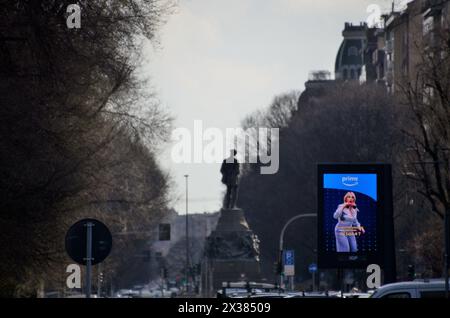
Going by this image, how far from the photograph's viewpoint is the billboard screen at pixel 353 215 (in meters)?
37.4

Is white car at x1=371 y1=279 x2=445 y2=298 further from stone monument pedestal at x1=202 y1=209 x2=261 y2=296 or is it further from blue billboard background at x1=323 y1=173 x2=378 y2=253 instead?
stone monument pedestal at x1=202 y1=209 x2=261 y2=296

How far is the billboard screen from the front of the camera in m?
37.4

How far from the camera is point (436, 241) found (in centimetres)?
6288

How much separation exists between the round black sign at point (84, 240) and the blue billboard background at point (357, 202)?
34.6 feet

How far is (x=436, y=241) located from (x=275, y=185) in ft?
190

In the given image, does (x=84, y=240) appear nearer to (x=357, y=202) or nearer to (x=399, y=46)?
(x=357, y=202)

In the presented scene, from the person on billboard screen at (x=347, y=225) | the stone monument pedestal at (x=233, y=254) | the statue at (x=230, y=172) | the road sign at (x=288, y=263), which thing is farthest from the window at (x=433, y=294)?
the statue at (x=230, y=172)

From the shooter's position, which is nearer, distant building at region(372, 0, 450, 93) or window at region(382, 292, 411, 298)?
window at region(382, 292, 411, 298)

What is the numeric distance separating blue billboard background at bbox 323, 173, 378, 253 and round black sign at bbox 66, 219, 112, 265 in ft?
34.6

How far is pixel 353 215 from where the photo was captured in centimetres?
3781

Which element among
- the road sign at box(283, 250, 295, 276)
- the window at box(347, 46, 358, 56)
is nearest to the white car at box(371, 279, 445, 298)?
the road sign at box(283, 250, 295, 276)

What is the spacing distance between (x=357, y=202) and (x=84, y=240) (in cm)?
1110

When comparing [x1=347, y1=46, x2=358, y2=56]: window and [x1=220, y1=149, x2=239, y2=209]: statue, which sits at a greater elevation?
[x1=347, y1=46, x2=358, y2=56]: window

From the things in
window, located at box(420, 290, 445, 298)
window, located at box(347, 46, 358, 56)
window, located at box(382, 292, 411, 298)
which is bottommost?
window, located at box(382, 292, 411, 298)
